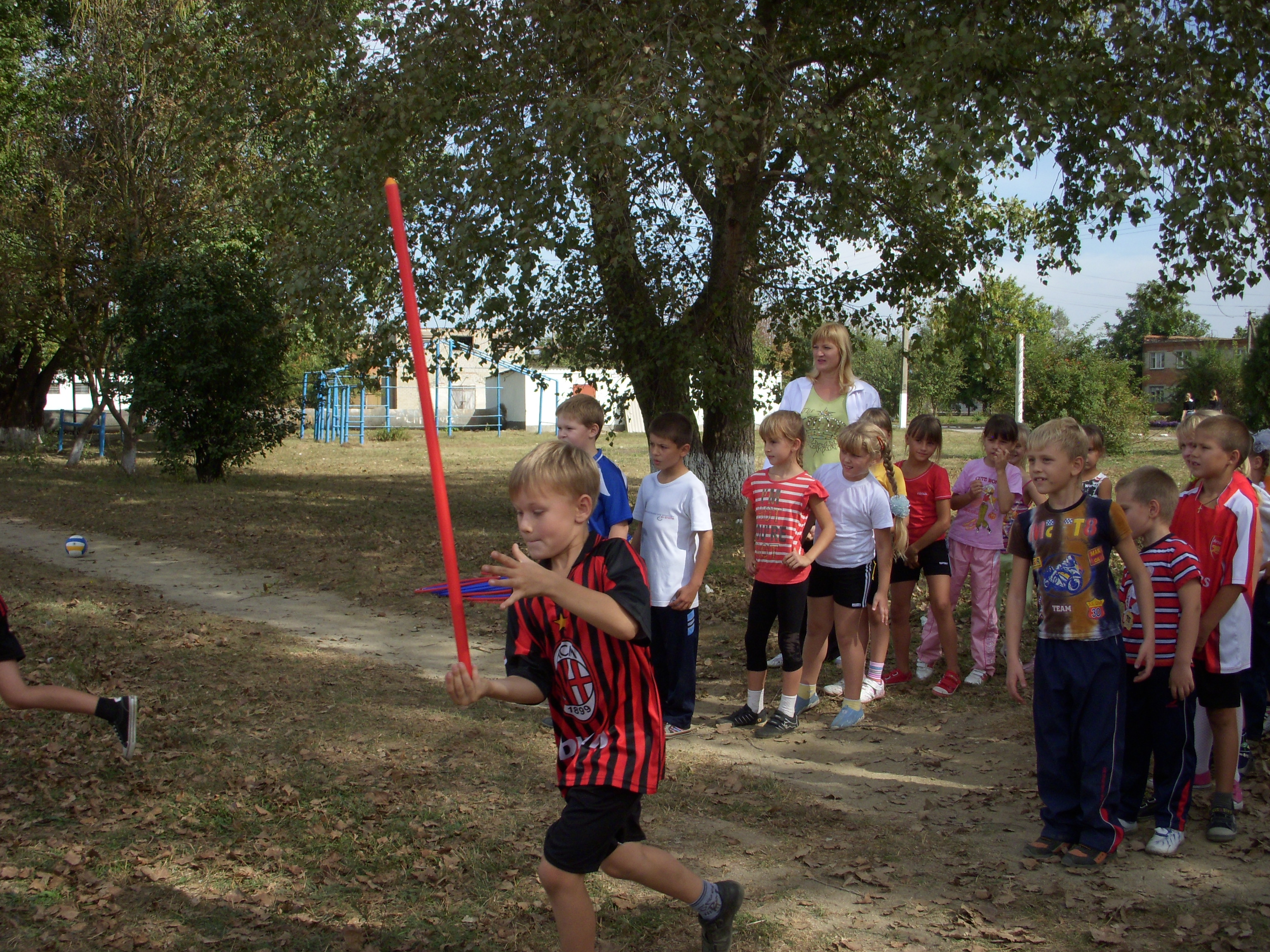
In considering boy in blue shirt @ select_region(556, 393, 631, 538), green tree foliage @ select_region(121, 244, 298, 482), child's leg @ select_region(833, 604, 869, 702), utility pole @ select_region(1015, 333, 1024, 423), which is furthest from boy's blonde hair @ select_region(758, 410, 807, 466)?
utility pole @ select_region(1015, 333, 1024, 423)

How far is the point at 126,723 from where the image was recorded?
15.8 feet

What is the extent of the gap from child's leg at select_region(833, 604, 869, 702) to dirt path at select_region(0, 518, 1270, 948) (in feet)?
0.76

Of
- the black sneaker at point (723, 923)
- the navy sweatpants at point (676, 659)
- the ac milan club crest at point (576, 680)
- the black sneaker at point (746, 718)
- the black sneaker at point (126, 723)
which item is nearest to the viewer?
the ac milan club crest at point (576, 680)

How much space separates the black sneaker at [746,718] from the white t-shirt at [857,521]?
935 millimetres

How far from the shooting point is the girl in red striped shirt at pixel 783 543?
544 cm

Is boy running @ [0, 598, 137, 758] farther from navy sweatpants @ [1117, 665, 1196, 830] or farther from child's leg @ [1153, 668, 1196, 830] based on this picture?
child's leg @ [1153, 668, 1196, 830]

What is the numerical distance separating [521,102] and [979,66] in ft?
14.7

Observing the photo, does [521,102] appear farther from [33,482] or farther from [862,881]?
[33,482]

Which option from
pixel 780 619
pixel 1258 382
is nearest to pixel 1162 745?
pixel 780 619

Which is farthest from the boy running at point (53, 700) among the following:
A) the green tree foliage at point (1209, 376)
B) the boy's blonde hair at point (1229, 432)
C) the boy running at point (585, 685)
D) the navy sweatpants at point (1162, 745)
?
the green tree foliage at point (1209, 376)

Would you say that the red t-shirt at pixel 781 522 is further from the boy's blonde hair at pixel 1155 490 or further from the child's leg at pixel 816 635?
the boy's blonde hair at pixel 1155 490

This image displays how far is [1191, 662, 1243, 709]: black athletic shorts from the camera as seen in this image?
4.21 meters

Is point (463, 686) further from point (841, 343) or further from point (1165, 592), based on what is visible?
point (841, 343)

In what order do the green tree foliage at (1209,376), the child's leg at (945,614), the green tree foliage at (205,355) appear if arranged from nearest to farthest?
the child's leg at (945,614)
the green tree foliage at (205,355)
the green tree foliage at (1209,376)
